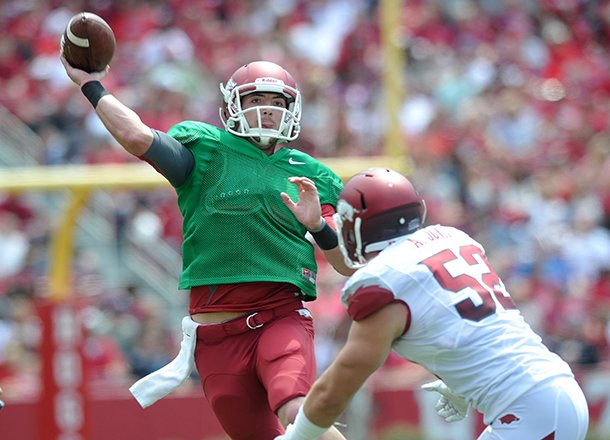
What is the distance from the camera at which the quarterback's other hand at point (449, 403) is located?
431 centimetres

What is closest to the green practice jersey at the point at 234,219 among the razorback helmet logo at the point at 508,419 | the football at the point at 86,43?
the football at the point at 86,43

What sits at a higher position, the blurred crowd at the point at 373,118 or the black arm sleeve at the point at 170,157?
the black arm sleeve at the point at 170,157

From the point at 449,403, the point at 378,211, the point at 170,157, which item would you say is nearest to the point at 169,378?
the point at 170,157

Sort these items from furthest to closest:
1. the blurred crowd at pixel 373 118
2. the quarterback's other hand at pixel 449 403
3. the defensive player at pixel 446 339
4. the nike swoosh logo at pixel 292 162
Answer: the blurred crowd at pixel 373 118, the nike swoosh logo at pixel 292 162, the quarterback's other hand at pixel 449 403, the defensive player at pixel 446 339

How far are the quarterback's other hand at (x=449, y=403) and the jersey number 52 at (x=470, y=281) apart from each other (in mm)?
497

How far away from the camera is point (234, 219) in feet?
15.4

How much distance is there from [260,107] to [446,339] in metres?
1.41

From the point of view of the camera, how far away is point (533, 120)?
1207cm

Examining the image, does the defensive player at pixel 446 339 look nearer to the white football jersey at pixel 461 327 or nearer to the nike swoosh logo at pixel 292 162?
the white football jersey at pixel 461 327

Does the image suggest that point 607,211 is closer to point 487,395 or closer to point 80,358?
point 80,358

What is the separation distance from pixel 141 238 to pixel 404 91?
344 cm

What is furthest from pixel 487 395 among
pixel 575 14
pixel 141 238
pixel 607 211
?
pixel 575 14

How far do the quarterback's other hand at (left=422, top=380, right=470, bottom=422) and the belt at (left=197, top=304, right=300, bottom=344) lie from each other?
692 mm

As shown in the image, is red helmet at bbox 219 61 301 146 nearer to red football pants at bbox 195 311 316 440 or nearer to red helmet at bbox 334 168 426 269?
red football pants at bbox 195 311 316 440
